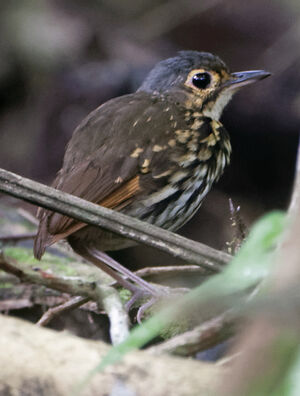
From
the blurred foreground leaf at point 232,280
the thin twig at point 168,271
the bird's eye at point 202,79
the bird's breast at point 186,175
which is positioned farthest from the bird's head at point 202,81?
the blurred foreground leaf at point 232,280

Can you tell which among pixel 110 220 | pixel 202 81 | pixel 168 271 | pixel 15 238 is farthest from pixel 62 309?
pixel 15 238

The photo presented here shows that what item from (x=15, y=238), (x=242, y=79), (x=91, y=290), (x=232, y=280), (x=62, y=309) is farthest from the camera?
(x=15, y=238)

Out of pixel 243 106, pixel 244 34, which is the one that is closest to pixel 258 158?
pixel 243 106

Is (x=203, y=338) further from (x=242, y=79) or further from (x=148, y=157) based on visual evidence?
(x=242, y=79)

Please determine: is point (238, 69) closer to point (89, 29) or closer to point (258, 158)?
point (258, 158)

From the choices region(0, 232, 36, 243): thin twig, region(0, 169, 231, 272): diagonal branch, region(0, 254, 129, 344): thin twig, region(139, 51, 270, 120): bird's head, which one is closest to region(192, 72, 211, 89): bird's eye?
region(139, 51, 270, 120): bird's head

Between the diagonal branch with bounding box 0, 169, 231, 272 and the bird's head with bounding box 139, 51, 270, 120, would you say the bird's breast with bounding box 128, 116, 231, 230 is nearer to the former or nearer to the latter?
the bird's head with bounding box 139, 51, 270, 120

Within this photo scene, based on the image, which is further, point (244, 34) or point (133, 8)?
point (133, 8)
